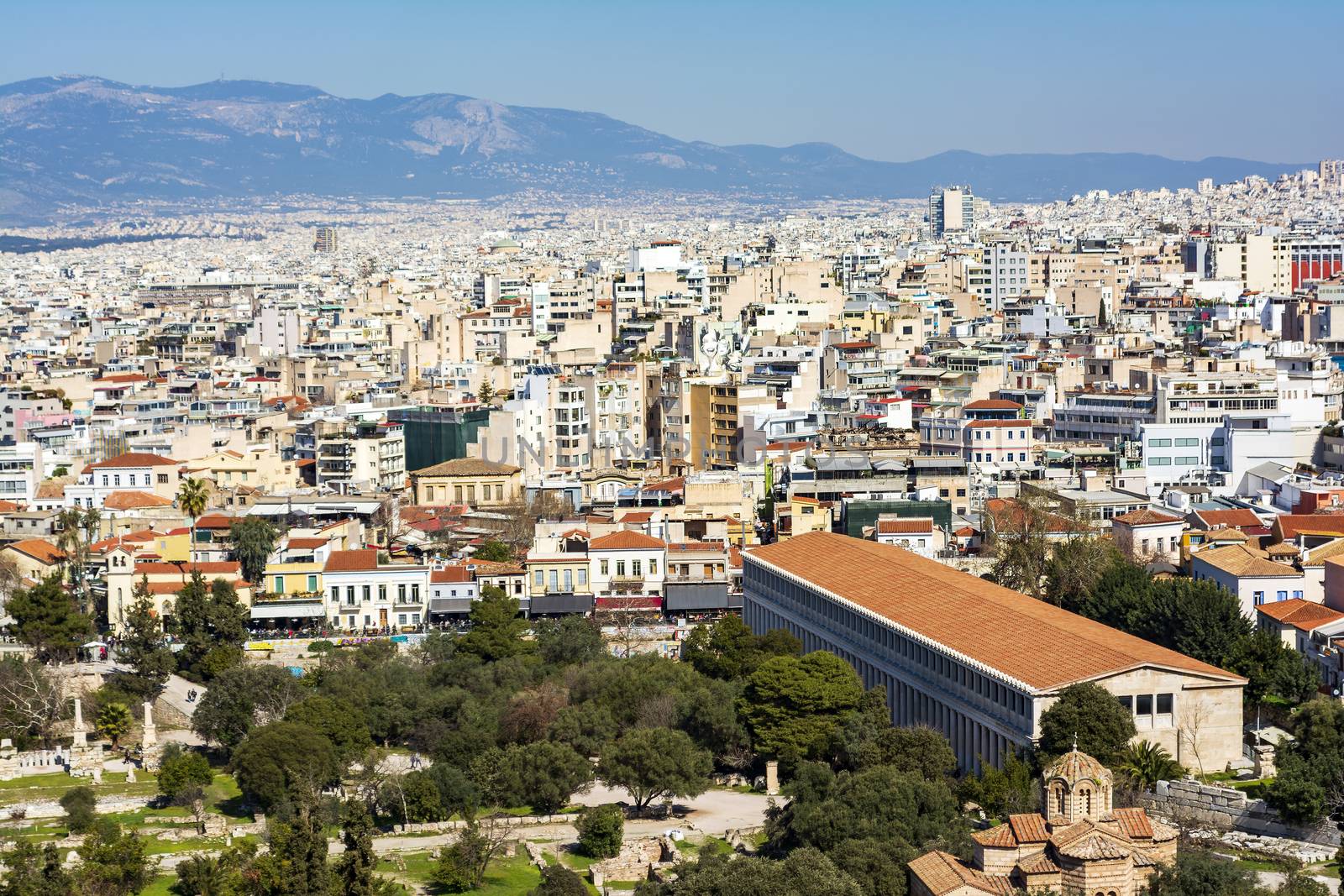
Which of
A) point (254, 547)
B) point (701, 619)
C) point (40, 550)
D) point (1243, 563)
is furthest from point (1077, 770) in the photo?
point (40, 550)

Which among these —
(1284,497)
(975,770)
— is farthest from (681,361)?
(975,770)

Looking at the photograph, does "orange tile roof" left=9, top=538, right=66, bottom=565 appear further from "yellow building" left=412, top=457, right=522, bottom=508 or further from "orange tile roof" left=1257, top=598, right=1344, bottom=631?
"orange tile roof" left=1257, top=598, right=1344, bottom=631

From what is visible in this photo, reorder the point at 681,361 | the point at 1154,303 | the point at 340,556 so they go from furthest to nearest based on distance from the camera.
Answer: the point at 1154,303 < the point at 681,361 < the point at 340,556

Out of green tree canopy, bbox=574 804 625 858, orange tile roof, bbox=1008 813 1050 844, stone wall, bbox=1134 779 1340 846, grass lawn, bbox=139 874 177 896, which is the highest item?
orange tile roof, bbox=1008 813 1050 844

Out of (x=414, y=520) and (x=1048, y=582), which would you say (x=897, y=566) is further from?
(x=414, y=520)

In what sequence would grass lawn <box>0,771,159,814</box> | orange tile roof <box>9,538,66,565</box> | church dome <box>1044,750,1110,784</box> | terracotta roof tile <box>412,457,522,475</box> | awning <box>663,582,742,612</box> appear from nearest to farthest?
church dome <box>1044,750,1110,784</box> → grass lawn <box>0,771,159,814</box> → awning <box>663,582,742,612</box> → orange tile roof <box>9,538,66,565</box> → terracotta roof tile <box>412,457,522,475</box>

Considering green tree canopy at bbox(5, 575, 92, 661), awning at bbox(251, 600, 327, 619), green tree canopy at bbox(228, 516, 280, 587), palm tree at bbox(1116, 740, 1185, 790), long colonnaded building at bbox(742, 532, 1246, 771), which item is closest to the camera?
palm tree at bbox(1116, 740, 1185, 790)

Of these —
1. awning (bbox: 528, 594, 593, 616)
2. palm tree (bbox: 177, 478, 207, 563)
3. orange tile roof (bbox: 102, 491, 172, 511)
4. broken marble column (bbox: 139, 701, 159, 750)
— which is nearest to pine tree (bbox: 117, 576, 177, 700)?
broken marble column (bbox: 139, 701, 159, 750)
